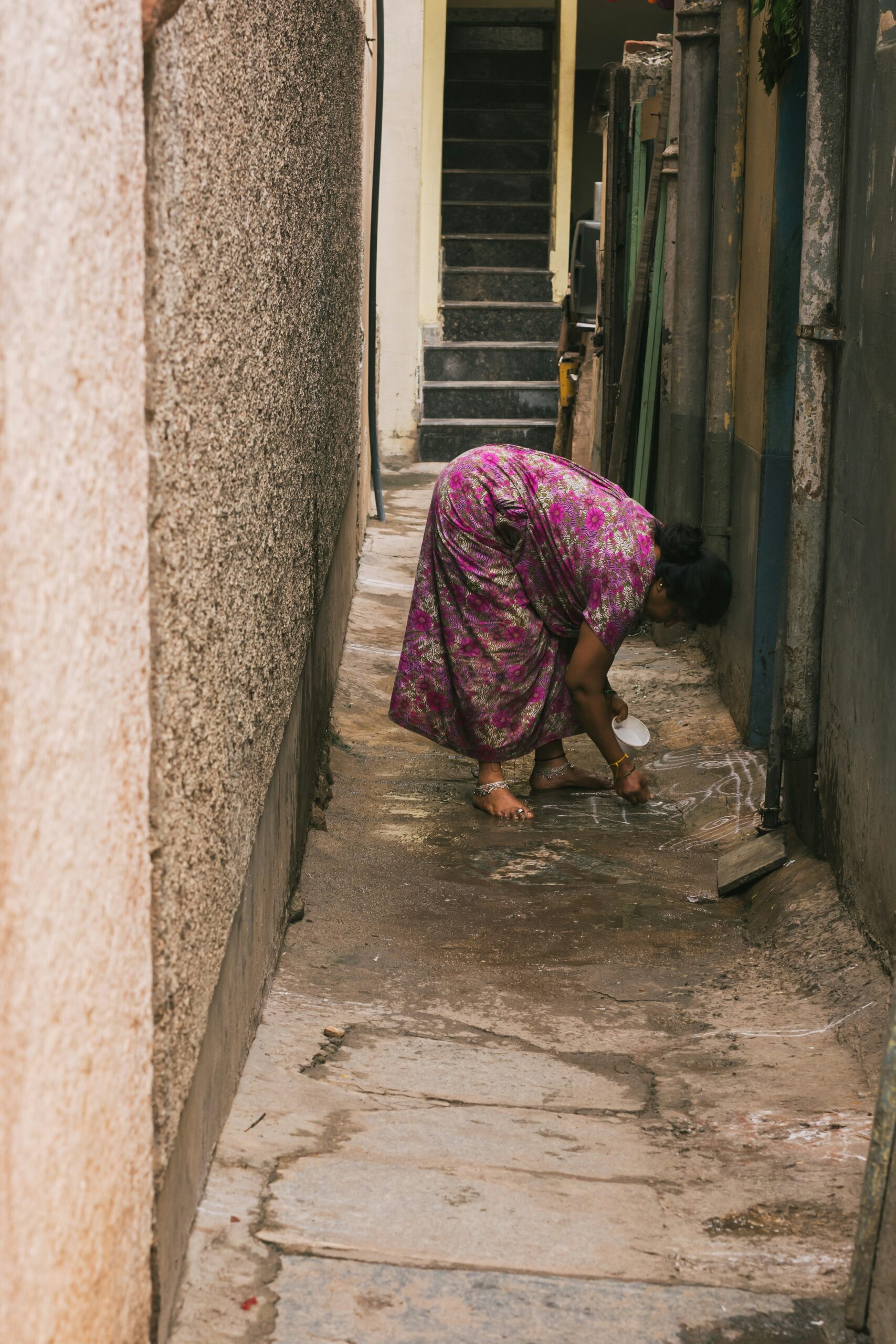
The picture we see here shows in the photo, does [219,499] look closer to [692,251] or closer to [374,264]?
[692,251]

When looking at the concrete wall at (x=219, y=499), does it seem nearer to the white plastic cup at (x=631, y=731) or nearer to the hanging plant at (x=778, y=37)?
the hanging plant at (x=778, y=37)

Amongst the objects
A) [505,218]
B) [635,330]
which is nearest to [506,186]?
[505,218]

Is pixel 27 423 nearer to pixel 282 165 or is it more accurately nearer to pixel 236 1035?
pixel 236 1035

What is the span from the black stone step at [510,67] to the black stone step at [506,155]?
2.18ft

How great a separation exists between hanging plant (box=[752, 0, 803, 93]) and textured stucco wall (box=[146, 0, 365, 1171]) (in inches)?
54.6

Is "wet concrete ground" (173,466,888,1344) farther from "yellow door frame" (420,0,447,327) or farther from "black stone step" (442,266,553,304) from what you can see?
"black stone step" (442,266,553,304)

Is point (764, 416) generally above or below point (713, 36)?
below

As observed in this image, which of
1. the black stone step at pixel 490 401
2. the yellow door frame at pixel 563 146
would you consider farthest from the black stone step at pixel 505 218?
the black stone step at pixel 490 401

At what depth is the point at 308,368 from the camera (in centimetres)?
361

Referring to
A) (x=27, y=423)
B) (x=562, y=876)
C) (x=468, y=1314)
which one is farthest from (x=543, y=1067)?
(x=27, y=423)

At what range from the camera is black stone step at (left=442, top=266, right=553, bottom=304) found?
40.9 feet

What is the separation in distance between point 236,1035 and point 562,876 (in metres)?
1.68

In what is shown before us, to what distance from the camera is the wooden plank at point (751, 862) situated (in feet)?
12.5

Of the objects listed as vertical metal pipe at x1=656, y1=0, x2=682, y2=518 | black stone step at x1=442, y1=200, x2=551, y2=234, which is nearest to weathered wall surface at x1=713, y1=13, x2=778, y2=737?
vertical metal pipe at x1=656, y1=0, x2=682, y2=518
